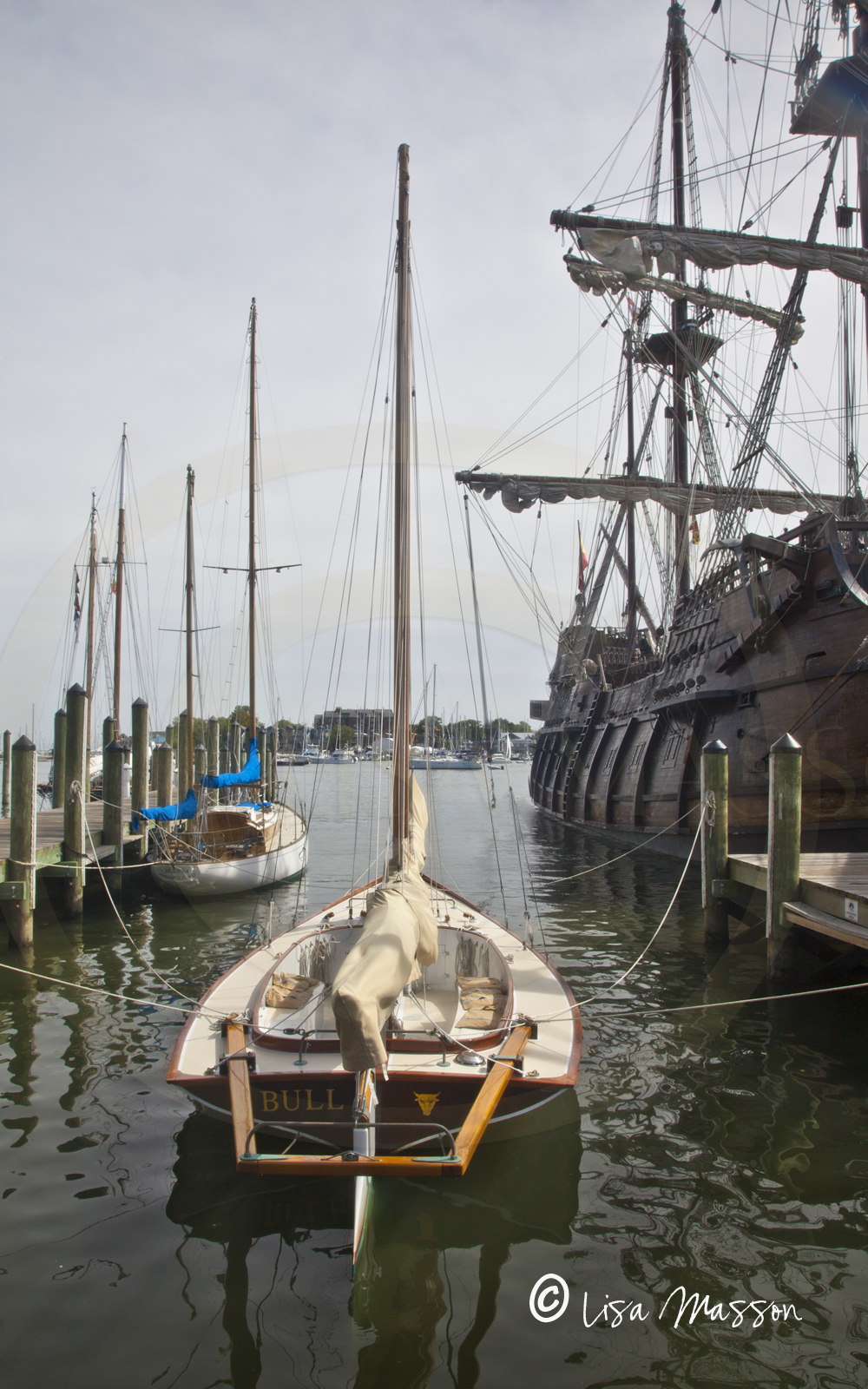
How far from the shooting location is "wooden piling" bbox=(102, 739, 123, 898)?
50.3 feet

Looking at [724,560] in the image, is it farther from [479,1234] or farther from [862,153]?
[479,1234]

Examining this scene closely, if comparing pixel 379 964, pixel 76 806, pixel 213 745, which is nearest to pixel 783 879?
pixel 379 964

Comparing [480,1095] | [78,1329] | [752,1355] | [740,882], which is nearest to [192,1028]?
[78,1329]

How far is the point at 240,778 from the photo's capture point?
725 inches

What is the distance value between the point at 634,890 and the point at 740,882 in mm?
5684

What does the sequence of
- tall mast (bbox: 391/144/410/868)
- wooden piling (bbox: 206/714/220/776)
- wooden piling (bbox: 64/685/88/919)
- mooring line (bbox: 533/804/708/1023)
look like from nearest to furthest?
mooring line (bbox: 533/804/708/1023)
tall mast (bbox: 391/144/410/868)
wooden piling (bbox: 64/685/88/919)
wooden piling (bbox: 206/714/220/776)

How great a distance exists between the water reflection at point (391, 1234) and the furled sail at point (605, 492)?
22756mm

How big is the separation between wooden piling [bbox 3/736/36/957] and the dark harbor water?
8.19 ft

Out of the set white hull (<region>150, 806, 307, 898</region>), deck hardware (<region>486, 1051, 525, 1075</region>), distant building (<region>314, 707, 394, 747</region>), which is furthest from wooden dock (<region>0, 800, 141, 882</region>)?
deck hardware (<region>486, 1051, 525, 1075</region>)

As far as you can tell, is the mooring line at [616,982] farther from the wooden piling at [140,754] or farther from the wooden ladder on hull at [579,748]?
the wooden ladder on hull at [579,748]

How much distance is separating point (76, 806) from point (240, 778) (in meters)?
5.02

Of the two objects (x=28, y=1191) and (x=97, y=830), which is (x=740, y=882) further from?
(x=97, y=830)

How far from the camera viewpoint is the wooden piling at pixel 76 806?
44.4 ft

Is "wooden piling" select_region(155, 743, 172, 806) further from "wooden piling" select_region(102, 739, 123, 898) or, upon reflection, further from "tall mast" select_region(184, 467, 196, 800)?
"wooden piling" select_region(102, 739, 123, 898)
